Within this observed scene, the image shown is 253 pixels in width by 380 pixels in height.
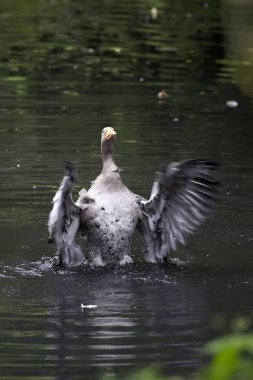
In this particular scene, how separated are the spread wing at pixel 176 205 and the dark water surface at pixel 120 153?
245mm

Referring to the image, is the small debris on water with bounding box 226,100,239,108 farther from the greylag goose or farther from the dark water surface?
the greylag goose

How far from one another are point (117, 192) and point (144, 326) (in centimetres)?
184

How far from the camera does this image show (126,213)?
29.6 ft

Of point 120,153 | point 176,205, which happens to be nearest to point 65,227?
point 176,205

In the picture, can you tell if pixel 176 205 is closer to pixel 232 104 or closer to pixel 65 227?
pixel 65 227

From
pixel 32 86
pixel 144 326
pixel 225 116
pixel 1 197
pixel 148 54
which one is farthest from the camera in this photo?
pixel 148 54

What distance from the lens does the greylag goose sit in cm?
895

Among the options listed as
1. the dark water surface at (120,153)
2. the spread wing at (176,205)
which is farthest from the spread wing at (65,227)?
the spread wing at (176,205)

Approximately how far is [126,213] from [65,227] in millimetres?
A: 523

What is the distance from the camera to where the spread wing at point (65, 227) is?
8.58 m

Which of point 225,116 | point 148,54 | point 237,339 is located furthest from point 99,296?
point 148,54

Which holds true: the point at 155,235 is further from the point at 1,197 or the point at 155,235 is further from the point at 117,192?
the point at 1,197

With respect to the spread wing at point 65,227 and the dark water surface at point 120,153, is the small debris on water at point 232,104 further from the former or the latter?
the spread wing at point 65,227

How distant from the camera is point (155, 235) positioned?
9.38m
